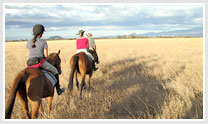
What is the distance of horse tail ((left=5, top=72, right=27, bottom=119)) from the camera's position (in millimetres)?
3087

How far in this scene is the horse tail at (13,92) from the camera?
3.09 m

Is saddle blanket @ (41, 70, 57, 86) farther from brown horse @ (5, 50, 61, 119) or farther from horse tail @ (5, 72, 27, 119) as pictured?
horse tail @ (5, 72, 27, 119)

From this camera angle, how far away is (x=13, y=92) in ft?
10.3

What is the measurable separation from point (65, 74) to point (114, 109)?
191 inches

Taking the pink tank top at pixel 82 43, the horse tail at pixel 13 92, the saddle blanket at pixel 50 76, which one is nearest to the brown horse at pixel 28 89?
the horse tail at pixel 13 92

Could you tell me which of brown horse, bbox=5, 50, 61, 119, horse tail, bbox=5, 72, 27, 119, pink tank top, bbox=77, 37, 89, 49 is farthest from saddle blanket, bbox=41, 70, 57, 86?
pink tank top, bbox=77, 37, 89, 49

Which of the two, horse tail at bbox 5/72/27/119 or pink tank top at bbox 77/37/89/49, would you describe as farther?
pink tank top at bbox 77/37/89/49

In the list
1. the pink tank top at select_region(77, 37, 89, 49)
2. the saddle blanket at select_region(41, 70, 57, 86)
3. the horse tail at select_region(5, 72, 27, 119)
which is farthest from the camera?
the pink tank top at select_region(77, 37, 89, 49)

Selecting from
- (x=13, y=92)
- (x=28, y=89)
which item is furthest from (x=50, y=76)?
(x=13, y=92)

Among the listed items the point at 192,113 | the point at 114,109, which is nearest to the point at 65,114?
the point at 114,109

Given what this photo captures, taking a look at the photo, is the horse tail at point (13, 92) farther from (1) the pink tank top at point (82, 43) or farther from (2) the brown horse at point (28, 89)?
(1) the pink tank top at point (82, 43)

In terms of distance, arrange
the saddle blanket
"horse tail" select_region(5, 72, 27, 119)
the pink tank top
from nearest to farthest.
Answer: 1. "horse tail" select_region(5, 72, 27, 119)
2. the saddle blanket
3. the pink tank top

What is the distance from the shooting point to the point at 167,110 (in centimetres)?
422

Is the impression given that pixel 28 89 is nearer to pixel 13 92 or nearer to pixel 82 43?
pixel 13 92
